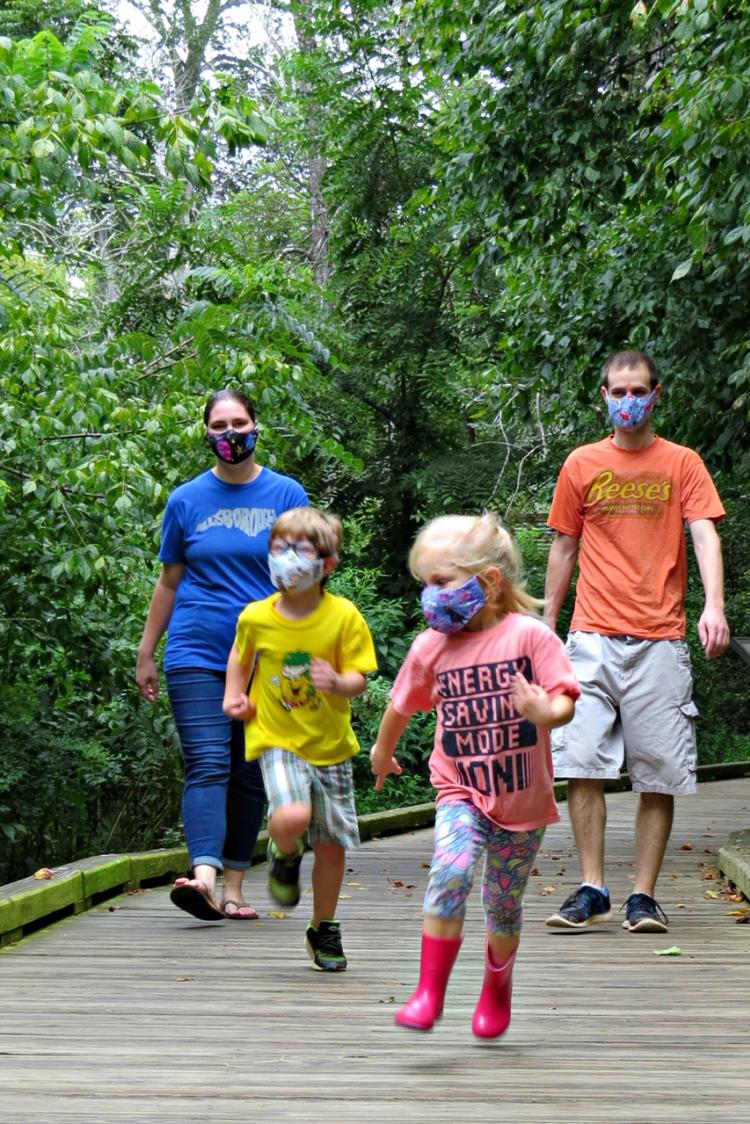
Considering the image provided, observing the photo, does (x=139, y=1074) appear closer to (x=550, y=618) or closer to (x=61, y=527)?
(x=550, y=618)

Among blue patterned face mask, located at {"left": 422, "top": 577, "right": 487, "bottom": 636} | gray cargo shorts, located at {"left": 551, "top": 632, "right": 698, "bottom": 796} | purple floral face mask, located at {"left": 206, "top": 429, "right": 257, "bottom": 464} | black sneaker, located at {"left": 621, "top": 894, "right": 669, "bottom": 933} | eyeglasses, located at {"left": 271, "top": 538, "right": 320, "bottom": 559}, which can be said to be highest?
purple floral face mask, located at {"left": 206, "top": 429, "right": 257, "bottom": 464}

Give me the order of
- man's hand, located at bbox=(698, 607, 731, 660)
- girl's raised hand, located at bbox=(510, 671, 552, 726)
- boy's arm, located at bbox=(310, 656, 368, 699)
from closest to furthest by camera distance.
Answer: girl's raised hand, located at bbox=(510, 671, 552, 726) < boy's arm, located at bbox=(310, 656, 368, 699) < man's hand, located at bbox=(698, 607, 731, 660)

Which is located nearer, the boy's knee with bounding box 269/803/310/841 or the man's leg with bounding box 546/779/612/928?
the boy's knee with bounding box 269/803/310/841

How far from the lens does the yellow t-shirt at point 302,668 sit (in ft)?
17.6

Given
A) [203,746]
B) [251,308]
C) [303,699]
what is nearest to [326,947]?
[303,699]

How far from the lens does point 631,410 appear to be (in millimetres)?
6324

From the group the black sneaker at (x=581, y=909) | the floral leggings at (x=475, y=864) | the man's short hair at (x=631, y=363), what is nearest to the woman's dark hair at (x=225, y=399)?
the man's short hair at (x=631, y=363)

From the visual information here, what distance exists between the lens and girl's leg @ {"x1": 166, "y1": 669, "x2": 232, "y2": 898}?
6.31 meters

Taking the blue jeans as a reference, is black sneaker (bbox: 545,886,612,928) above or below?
below

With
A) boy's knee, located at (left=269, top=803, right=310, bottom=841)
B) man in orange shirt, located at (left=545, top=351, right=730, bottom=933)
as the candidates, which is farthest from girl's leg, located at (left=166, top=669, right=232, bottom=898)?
man in orange shirt, located at (left=545, top=351, right=730, bottom=933)

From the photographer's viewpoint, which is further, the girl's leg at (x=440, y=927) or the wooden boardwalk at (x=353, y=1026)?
the girl's leg at (x=440, y=927)

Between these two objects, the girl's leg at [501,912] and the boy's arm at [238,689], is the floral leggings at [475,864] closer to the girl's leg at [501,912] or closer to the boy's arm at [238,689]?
the girl's leg at [501,912]

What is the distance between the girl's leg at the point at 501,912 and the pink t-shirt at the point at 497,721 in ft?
0.24

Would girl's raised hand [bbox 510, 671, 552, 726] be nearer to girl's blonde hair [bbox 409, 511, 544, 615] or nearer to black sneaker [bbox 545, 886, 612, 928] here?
girl's blonde hair [bbox 409, 511, 544, 615]
